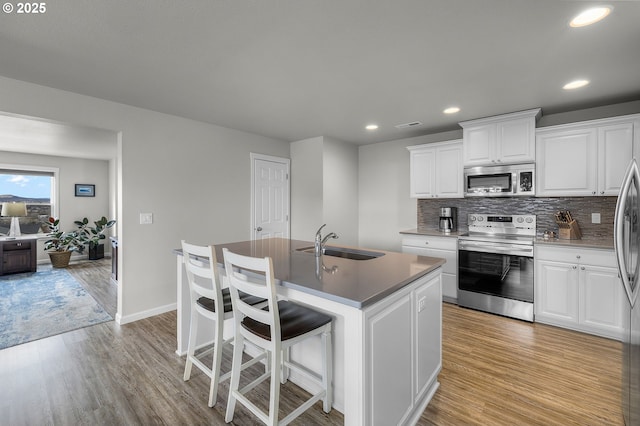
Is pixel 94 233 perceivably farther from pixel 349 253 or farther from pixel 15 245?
pixel 349 253

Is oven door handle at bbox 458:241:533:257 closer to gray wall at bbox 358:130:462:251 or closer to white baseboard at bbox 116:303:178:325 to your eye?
gray wall at bbox 358:130:462:251

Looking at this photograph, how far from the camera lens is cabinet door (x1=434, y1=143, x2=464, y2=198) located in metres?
3.97

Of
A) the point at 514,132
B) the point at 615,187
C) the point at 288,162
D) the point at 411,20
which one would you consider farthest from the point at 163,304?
the point at 615,187

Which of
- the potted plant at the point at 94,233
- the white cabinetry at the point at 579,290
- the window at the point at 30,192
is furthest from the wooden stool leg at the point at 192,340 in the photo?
the window at the point at 30,192

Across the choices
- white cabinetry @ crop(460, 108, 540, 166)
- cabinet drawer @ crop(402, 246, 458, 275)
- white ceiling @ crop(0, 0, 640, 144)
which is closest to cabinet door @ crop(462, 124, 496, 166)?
white cabinetry @ crop(460, 108, 540, 166)

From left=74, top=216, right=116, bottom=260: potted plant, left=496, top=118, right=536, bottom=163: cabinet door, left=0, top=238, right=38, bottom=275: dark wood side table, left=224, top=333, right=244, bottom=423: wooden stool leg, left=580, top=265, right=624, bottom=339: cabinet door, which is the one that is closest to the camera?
left=224, top=333, right=244, bottom=423: wooden stool leg

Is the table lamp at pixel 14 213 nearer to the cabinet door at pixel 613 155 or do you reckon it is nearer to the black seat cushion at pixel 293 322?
the black seat cushion at pixel 293 322

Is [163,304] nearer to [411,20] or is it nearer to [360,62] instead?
[360,62]

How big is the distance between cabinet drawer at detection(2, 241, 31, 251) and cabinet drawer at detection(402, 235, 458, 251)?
22.6ft

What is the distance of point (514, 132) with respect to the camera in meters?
3.48

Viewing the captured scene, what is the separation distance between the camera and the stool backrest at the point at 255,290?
1.51 meters

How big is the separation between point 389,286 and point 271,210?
3588 millimetres

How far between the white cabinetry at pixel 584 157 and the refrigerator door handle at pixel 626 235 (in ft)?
5.69

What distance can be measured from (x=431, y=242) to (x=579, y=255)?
1.49 m
